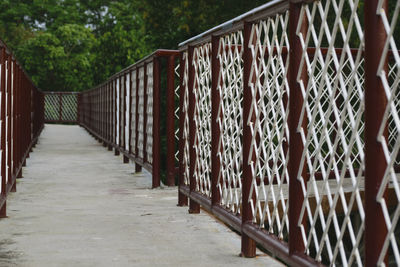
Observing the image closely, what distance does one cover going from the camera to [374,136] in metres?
2.06

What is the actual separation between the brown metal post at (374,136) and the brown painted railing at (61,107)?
29.4 meters

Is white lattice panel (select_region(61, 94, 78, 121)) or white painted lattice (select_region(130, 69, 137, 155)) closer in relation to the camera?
white painted lattice (select_region(130, 69, 137, 155))

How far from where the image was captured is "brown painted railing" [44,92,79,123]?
102 ft

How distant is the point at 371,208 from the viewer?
6.75 feet

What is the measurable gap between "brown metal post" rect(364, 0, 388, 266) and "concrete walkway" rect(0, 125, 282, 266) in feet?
4.93

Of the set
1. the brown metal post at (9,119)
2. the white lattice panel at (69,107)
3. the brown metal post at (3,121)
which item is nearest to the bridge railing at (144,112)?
the brown metal post at (9,119)

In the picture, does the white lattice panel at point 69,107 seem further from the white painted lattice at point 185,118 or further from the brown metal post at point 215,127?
the brown metal post at point 215,127

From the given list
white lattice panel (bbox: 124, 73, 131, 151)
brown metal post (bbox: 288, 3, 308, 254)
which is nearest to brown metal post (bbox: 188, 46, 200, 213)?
brown metal post (bbox: 288, 3, 308, 254)

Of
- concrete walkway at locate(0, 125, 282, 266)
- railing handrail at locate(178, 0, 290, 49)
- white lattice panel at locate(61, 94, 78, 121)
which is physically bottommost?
concrete walkway at locate(0, 125, 282, 266)

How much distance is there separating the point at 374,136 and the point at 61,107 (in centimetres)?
3005

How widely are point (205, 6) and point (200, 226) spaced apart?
43.0 ft

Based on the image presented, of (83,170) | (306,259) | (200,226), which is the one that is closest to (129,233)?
(200,226)

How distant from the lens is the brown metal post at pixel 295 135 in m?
2.79

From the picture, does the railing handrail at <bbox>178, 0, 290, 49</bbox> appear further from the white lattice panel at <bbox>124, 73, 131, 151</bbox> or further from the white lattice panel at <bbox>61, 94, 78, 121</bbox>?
the white lattice panel at <bbox>61, 94, 78, 121</bbox>
